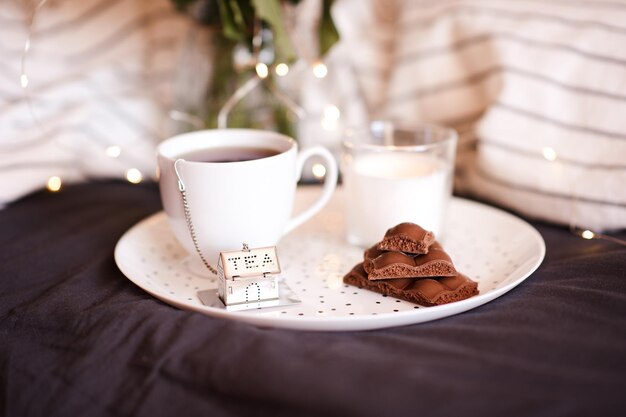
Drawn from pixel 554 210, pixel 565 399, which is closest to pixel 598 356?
pixel 565 399

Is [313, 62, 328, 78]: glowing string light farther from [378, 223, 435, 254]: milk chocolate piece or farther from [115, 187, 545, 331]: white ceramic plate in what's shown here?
[378, 223, 435, 254]: milk chocolate piece

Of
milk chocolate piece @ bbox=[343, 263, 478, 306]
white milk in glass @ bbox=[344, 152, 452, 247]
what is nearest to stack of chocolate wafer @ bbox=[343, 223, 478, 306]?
milk chocolate piece @ bbox=[343, 263, 478, 306]

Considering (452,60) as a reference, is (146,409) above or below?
below

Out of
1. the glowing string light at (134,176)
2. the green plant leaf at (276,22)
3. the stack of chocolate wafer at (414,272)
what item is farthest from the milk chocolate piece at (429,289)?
the glowing string light at (134,176)

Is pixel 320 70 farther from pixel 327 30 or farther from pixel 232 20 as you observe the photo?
pixel 232 20

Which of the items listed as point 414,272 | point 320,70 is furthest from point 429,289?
point 320,70

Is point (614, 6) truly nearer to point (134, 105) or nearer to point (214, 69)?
point (214, 69)
